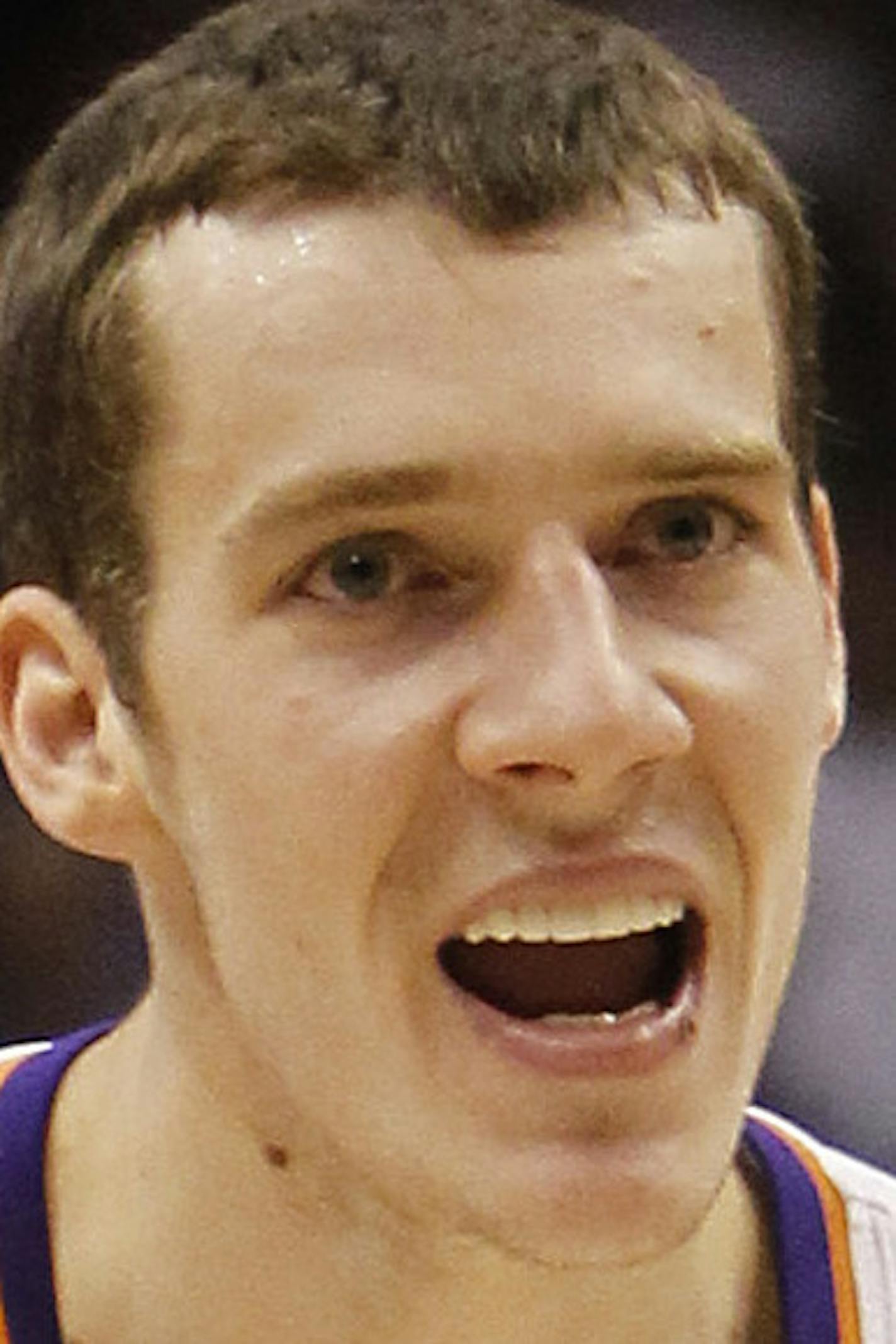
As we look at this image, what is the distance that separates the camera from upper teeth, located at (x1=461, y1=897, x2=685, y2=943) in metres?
0.89

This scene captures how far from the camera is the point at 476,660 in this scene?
2.88ft

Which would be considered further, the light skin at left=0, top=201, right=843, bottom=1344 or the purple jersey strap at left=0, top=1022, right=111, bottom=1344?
the purple jersey strap at left=0, top=1022, right=111, bottom=1344

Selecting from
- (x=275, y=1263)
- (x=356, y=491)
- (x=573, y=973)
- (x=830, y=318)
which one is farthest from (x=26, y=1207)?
(x=830, y=318)

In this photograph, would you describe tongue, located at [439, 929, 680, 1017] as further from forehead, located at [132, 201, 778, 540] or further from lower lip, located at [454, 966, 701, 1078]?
forehead, located at [132, 201, 778, 540]

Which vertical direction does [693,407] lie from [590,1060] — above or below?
above

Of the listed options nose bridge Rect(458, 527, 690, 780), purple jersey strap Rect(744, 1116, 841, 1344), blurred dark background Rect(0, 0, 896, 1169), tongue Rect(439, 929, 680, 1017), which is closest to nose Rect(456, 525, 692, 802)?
nose bridge Rect(458, 527, 690, 780)

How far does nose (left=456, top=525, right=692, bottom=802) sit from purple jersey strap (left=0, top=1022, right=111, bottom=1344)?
12.1 inches

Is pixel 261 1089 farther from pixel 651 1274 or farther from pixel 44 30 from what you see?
pixel 44 30

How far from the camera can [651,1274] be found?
A: 3.42 feet

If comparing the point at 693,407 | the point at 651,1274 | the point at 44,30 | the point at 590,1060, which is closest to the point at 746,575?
the point at 693,407

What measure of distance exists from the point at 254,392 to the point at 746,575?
17cm

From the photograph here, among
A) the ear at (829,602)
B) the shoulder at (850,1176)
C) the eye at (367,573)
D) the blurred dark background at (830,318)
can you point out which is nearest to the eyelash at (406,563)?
the eye at (367,573)

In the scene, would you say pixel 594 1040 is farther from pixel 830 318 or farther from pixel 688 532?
pixel 830 318

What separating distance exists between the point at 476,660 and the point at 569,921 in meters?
0.09
